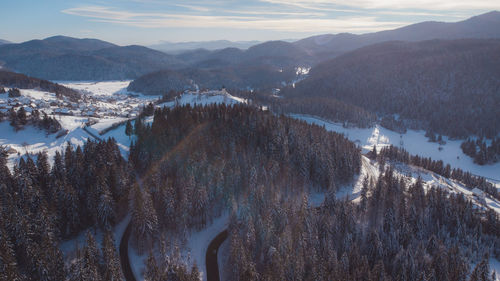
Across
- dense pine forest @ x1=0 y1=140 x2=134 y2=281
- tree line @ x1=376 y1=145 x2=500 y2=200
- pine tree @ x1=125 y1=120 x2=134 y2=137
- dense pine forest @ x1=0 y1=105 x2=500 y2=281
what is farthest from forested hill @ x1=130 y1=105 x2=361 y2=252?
tree line @ x1=376 y1=145 x2=500 y2=200

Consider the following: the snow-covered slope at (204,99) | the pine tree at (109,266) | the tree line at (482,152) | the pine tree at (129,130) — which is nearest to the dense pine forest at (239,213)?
the pine tree at (109,266)

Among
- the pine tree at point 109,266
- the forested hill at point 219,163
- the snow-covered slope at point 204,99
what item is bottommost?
the pine tree at point 109,266

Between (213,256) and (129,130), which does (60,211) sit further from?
(129,130)

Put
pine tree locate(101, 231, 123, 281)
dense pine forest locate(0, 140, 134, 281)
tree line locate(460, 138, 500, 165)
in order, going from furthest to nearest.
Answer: tree line locate(460, 138, 500, 165) → dense pine forest locate(0, 140, 134, 281) → pine tree locate(101, 231, 123, 281)

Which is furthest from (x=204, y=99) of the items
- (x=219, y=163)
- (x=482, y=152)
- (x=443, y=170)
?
(x=482, y=152)

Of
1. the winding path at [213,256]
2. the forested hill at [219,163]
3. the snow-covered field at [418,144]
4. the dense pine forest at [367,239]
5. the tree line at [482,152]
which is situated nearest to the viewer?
the dense pine forest at [367,239]

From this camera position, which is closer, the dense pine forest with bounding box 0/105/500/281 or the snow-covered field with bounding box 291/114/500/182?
the dense pine forest with bounding box 0/105/500/281

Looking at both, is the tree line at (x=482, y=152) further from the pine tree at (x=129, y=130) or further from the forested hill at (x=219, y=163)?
the pine tree at (x=129, y=130)

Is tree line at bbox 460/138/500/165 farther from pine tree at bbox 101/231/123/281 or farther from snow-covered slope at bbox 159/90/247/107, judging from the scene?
pine tree at bbox 101/231/123/281

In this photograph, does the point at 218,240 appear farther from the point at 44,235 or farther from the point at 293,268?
the point at 44,235

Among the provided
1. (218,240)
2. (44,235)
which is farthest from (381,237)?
(44,235)
